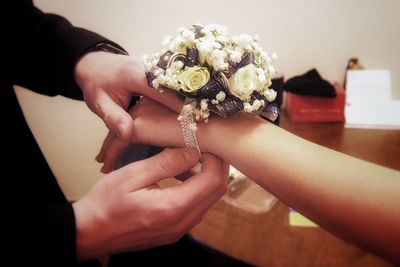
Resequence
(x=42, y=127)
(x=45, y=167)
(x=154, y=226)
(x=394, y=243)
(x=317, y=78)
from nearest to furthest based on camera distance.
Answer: (x=394, y=243) → (x=154, y=226) → (x=45, y=167) → (x=42, y=127) → (x=317, y=78)

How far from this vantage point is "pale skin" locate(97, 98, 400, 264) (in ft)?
1.71

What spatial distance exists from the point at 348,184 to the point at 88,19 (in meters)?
1.01

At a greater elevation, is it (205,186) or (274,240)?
(205,186)

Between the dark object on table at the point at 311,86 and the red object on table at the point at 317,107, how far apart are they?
28 millimetres

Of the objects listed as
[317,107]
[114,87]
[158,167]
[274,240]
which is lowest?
[274,240]

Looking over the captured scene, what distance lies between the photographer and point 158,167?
2.12 feet

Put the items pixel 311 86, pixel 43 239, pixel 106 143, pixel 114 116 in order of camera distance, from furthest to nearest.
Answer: pixel 311 86 < pixel 106 143 < pixel 114 116 < pixel 43 239

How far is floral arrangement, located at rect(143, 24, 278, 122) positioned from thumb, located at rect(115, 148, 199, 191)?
94mm

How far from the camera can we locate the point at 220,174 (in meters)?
0.66

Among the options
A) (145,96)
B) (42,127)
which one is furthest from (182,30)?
(42,127)

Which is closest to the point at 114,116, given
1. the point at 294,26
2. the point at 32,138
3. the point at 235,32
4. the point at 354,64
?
the point at 32,138

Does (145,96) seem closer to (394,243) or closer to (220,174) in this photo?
(220,174)

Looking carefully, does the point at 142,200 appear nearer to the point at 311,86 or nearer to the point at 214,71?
the point at 214,71

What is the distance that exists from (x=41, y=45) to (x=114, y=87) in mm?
237
